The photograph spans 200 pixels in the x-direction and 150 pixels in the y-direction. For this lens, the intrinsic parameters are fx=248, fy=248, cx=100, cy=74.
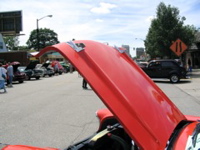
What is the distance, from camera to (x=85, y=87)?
587 inches

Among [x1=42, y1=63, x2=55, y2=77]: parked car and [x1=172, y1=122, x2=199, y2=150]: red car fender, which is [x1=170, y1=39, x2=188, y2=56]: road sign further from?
[x1=172, y1=122, x2=199, y2=150]: red car fender

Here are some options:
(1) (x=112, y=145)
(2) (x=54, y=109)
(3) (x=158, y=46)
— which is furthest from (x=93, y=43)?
(3) (x=158, y=46)

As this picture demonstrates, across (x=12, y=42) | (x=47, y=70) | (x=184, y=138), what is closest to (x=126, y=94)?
(x=184, y=138)

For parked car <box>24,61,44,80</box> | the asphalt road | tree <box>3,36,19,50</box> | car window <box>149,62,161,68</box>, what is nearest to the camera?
the asphalt road

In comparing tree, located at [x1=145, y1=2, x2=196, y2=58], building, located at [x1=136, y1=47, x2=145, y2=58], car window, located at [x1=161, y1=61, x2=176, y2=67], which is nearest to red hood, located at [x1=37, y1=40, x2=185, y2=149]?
car window, located at [x1=161, y1=61, x2=176, y2=67]

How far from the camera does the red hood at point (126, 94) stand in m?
1.75

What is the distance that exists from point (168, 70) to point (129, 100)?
56.3 ft

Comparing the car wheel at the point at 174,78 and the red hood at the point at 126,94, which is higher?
the red hood at the point at 126,94

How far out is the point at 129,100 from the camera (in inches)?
73.4

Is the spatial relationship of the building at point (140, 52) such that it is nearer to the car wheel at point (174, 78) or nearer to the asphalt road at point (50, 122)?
the car wheel at point (174, 78)

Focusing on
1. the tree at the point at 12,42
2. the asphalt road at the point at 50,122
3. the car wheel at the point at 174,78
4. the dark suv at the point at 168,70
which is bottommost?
the asphalt road at the point at 50,122

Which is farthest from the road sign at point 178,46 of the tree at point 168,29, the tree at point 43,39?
the tree at point 43,39

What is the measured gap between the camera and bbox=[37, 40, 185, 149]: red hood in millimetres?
1750

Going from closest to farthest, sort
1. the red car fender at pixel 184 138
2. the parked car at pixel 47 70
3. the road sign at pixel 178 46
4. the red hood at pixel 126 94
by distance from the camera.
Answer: the red hood at pixel 126 94 < the red car fender at pixel 184 138 < the road sign at pixel 178 46 < the parked car at pixel 47 70
